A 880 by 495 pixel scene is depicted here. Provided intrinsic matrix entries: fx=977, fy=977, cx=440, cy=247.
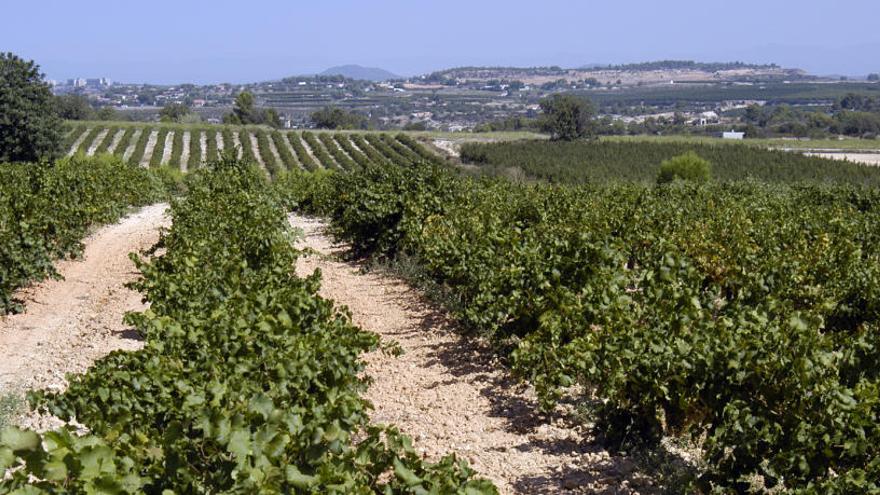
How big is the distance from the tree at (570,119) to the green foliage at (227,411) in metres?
73.2

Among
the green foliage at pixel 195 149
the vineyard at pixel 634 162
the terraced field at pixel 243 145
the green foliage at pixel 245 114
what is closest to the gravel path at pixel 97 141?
the terraced field at pixel 243 145

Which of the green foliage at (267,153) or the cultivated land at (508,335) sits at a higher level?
the cultivated land at (508,335)

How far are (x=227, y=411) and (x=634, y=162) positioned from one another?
54.5m

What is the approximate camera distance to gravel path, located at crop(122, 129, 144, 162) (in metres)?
58.3

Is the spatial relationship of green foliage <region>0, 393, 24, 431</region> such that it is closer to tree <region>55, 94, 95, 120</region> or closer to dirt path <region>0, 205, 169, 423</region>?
dirt path <region>0, 205, 169, 423</region>

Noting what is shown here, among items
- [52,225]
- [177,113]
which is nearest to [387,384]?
[52,225]

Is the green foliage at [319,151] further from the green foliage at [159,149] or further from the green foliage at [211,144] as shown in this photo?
the green foliage at [159,149]

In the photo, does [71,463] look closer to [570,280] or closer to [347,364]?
[347,364]

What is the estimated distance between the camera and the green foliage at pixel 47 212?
1163 centimetres

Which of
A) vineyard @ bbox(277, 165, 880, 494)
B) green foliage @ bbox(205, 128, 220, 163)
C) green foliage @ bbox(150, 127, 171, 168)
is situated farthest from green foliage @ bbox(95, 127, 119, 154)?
vineyard @ bbox(277, 165, 880, 494)

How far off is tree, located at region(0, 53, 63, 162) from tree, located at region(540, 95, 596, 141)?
146ft

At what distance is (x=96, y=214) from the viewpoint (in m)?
20.2

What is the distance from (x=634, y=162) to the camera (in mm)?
57094

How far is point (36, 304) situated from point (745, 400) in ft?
32.5
